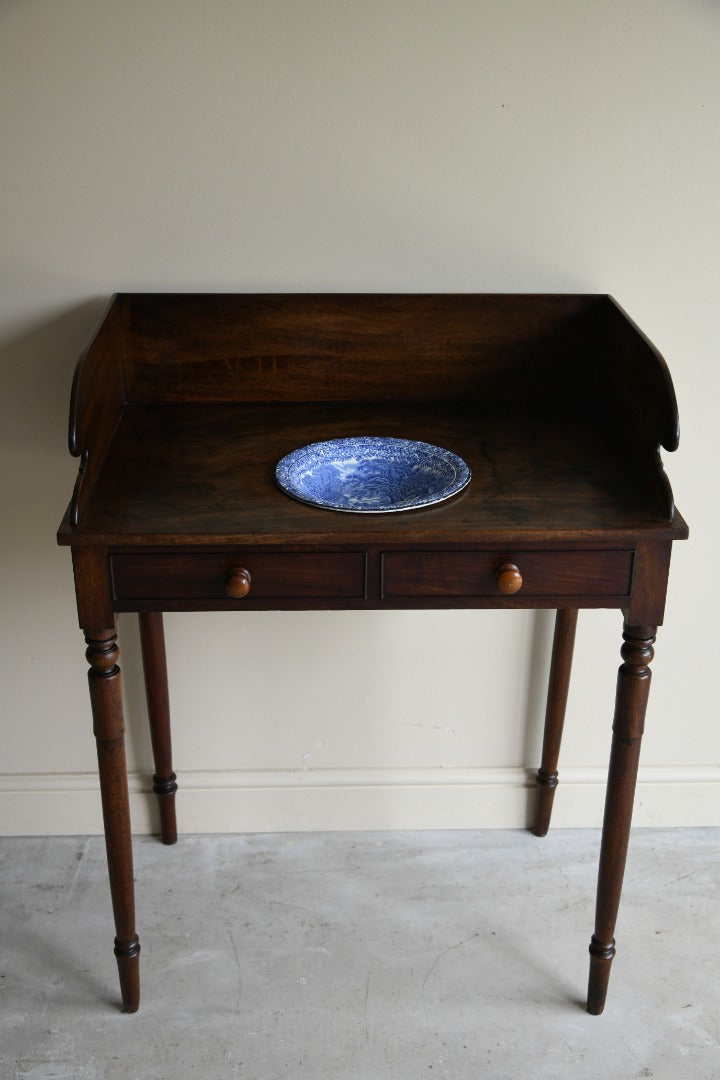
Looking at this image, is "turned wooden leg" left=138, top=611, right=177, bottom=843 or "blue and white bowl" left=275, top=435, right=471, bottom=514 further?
"turned wooden leg" left=138, top=611, right=177, bottom=843

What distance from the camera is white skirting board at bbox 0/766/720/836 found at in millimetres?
2455

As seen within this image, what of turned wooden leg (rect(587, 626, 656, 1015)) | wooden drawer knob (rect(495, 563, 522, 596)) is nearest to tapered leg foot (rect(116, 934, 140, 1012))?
turned wooden leg (rect(587, 626, 656, 1015))

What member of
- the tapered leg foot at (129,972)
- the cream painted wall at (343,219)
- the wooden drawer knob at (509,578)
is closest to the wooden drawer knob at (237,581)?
the wooden drawer knob at (509,578)

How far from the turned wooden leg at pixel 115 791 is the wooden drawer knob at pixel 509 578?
2.00 ft

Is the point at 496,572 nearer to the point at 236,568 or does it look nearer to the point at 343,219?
the point at 236,568

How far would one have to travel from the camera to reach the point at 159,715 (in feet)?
7.63

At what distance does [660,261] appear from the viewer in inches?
81.2

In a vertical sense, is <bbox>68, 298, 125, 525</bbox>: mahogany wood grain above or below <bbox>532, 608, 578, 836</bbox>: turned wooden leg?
above

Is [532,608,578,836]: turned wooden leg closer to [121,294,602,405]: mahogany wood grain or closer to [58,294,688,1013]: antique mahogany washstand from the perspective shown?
[58,294,688,1013]: antique mahogany washstand

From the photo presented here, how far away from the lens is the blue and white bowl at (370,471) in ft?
5.84

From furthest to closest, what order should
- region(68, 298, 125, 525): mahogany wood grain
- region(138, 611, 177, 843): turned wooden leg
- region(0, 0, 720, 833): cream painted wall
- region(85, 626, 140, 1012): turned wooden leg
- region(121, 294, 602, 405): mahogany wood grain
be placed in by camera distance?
region(138, 611, 177, 843): turned wooden leg → region(121, 294, 602, 405): mahogany wood grain → region(0, 0, 720, 833): cream painted wall → region(85, 626, 140, 1012): turned wooden leg → region(68, 298, 125, 525): mahogany wood grain

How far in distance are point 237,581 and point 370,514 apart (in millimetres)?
224

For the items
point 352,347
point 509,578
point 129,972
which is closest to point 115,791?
point 129,972

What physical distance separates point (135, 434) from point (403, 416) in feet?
1.61
